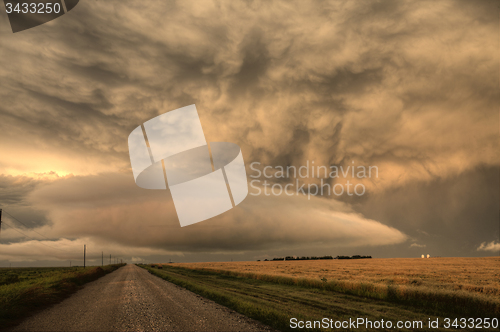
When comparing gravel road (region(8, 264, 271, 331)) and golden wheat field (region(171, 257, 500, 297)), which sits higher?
gravel road (region(8, 264, 271, 331))

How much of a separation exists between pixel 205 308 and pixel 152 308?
2.93m

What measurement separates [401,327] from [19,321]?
17463mm

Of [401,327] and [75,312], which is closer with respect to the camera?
[401,327]

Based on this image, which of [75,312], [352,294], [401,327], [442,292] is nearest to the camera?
[401,327]

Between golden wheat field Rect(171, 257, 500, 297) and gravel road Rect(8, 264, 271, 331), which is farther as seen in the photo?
golden wheat field Rect(171, 257, 500, 297)

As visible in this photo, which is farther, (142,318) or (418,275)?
(418,275)

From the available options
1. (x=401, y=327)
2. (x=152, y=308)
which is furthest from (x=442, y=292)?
(x=152, y=308)

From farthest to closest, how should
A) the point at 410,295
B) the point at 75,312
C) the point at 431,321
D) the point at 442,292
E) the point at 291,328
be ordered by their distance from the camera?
the point at 410,295 < the point at 442,292 < the point at 75,312 < the point at 431,321 < the point at 291,328

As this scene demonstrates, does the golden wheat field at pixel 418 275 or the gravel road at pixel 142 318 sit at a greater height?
the gravel road at pixel 142 318

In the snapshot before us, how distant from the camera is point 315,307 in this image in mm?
15891

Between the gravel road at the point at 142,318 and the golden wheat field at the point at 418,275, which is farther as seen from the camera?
the golden wheat field at the point at 418,275

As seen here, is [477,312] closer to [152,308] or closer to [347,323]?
[347,323]

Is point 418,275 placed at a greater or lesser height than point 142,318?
lesser

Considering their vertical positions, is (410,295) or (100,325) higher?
(100,325)
